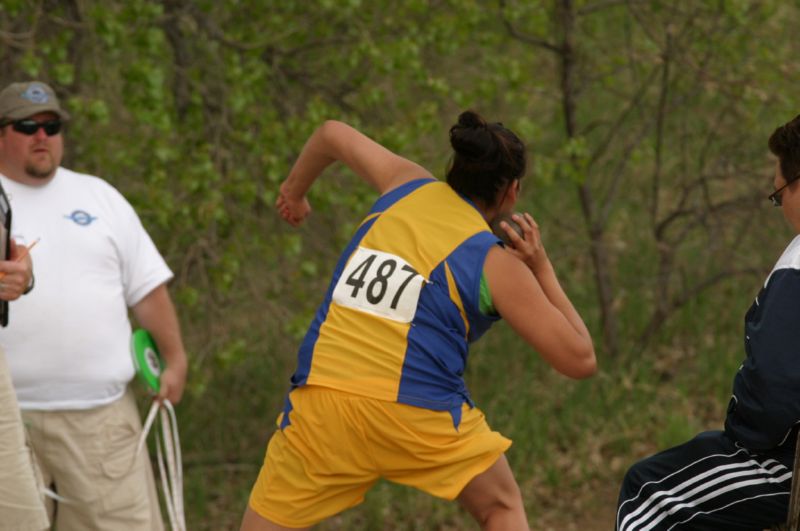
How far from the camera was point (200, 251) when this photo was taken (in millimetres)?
6410

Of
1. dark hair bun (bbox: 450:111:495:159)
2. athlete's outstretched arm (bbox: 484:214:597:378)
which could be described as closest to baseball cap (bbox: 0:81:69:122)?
dark hair bun (bbox: 450:111:495:159)

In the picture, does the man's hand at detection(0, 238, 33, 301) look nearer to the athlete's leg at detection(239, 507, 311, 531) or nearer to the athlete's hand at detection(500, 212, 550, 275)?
the athlete's leg at detection(239, 507, 311, 531)

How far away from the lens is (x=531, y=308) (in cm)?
347

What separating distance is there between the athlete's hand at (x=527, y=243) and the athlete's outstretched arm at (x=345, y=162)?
488 millimetres

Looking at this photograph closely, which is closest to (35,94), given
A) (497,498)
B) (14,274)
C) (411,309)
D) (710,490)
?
(14,274)

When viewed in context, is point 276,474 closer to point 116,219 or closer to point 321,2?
point 116,219

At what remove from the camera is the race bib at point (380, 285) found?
356 cm

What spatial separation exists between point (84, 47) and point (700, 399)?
13.7 ft

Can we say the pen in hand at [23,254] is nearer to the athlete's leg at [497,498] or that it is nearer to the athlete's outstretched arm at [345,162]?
the athlete's outstretched arm at [345,162]

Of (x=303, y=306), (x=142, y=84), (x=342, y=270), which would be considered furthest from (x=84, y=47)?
(x=342, y=270)

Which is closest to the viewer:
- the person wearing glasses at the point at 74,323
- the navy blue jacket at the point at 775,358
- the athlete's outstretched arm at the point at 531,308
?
the navy blue jacket at the point at 775,358

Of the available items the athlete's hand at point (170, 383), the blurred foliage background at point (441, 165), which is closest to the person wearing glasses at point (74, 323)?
the athlete's hand at point (170, 383)

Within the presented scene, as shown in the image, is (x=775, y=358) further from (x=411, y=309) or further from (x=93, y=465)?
(x=93, y=465)

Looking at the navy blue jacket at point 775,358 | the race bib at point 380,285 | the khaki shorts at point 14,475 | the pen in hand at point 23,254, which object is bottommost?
the khaki shorts at point 14,475
